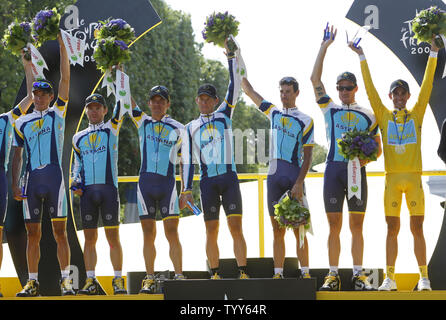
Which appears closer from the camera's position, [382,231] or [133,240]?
[382,231]

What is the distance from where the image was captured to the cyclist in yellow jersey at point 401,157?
6801 mm

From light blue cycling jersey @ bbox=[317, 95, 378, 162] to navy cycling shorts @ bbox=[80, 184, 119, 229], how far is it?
95.2 inches

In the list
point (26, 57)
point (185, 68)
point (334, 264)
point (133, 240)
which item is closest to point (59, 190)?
point (26, 57)

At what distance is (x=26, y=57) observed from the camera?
25.6 feet

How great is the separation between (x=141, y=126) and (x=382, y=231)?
28.5 ft

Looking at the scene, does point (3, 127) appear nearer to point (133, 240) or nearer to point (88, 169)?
point (88, 169)

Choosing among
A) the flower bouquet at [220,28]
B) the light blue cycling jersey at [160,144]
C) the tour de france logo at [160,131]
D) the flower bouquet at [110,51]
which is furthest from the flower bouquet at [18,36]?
the flower bouquet at [220,28]

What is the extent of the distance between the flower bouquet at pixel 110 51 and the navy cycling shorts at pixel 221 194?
173cm

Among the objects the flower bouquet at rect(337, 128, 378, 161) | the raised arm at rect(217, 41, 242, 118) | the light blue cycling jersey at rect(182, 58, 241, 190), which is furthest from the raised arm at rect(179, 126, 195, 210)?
the flower bouquet at rect(337, 128, 378, 161)

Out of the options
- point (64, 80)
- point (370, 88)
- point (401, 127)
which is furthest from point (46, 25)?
point (401, 127)

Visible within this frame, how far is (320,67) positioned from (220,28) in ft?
3.93

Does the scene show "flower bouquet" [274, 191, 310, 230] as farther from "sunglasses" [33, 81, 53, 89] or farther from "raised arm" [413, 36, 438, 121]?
"sunglasses" [33, 81, 53, 89]

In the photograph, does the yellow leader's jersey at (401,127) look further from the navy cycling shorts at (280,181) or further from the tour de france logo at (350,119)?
the navy cycling shorts at (280,181)

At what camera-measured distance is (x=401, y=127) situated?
6953 mm
